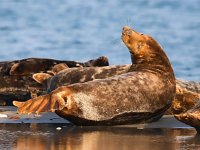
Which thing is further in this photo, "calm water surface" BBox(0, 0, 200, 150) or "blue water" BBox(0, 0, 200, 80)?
"blue water" BBox(0, 0, 200, 80)

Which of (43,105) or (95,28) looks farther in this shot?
(95,28)

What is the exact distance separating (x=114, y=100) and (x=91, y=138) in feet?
2.79

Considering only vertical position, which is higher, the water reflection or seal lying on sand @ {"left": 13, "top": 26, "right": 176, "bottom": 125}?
seal lying on sand @ {"left": 13, "top": 26, "right": 176, "bottom": 125}

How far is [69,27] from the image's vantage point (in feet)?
111

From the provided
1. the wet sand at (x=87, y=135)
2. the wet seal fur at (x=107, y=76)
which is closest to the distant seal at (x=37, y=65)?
the wet seal fur at (x=107, y=76)

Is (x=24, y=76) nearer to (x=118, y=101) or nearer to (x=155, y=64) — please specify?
(x=155, y=64)

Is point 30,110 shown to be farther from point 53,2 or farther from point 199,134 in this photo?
point 53,2

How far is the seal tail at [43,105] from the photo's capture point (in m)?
9.15

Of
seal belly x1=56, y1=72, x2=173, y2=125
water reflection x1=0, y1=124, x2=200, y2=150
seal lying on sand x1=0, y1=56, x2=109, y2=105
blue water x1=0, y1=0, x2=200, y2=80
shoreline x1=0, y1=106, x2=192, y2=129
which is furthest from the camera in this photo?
blue water x1=0, y1=0, x2=200, y2=80

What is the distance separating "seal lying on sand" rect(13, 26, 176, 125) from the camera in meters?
9.27

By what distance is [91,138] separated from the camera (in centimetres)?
877

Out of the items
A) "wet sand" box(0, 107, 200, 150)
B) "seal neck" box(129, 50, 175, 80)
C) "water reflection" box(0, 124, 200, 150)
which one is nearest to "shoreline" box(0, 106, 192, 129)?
"wet sand" box(0, 107, 200, 150)

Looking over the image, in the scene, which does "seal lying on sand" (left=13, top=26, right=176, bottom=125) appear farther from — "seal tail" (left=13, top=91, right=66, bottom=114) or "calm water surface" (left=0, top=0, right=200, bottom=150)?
"calm water surface" (left=0, top=0, right=200, bottom=150)

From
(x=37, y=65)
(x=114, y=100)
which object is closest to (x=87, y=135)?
(x=114, y=100)
